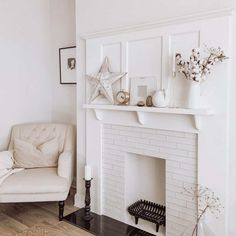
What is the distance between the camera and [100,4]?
2600 mm

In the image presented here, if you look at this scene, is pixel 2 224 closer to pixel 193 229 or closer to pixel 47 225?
pixel 47 225

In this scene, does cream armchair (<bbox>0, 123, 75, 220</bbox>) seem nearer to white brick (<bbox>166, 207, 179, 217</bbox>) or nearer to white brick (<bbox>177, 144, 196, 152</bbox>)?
white brick (<bbox>166, 207, 179, 217</bbox>)

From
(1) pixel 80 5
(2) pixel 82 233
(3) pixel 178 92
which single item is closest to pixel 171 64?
(3) pixel 178 92

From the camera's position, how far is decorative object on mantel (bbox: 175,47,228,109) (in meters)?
1.87

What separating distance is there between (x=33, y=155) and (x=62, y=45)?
148cm

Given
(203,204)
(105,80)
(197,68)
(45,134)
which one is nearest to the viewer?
(197,68)

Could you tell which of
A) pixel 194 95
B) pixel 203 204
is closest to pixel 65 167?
pixel 203 204

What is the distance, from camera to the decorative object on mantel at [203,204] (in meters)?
1.98

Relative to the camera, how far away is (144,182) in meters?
2.66

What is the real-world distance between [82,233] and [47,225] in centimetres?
39

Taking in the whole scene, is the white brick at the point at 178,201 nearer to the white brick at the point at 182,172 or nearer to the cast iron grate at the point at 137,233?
the white brick at the point at 182,172

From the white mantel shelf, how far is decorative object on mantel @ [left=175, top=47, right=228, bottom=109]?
0.25 feet

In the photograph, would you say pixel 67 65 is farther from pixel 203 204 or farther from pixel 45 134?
pixel 203 204

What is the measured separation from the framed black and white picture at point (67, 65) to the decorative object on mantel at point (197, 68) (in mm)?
1677
